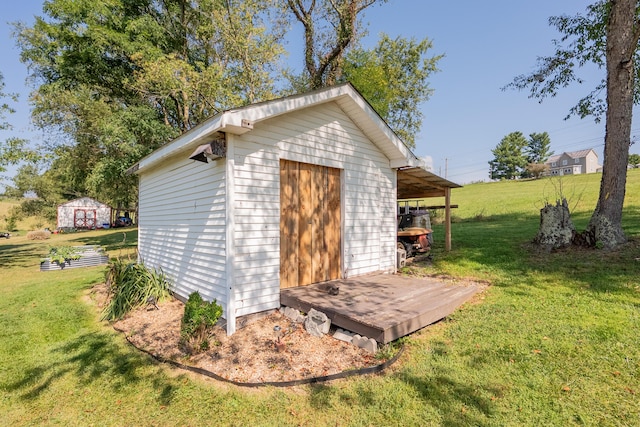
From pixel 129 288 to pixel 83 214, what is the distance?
1239 inches

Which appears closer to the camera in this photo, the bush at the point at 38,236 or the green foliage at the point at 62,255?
the green foliage at the point at 62,255

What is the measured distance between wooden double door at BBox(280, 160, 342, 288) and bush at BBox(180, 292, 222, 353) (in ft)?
4.68

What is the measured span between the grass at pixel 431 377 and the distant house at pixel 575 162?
223ft

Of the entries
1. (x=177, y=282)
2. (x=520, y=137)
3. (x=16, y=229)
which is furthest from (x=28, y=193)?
(x=520, y=137)

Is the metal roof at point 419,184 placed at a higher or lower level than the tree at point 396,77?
lower

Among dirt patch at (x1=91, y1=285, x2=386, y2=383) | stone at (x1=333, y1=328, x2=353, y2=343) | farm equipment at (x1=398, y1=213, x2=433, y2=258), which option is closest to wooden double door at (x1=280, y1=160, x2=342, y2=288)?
dirt patch at (x1=91, y1=285, x2=386, y2=383)

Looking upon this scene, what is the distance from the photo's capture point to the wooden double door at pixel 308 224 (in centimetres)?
514

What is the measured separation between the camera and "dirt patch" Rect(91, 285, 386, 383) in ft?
11.1

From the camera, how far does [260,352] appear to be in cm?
378

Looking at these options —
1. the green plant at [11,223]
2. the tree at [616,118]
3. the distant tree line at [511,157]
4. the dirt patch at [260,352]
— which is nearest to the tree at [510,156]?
the distant tree line at [511,157]

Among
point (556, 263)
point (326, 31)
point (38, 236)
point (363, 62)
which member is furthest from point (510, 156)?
point (38, 236)

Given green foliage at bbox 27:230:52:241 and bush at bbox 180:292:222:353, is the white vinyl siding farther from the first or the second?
green foliage at bbox 27:230:52:241

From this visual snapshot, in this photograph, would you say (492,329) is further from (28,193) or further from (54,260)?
(28,193)

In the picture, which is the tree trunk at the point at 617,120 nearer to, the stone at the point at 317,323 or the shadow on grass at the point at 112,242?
the stone at the point at 317,323
